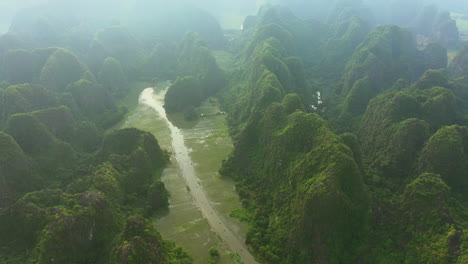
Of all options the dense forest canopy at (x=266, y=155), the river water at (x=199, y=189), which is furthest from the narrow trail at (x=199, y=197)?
the dense forest canopy at (x=266, y=155)

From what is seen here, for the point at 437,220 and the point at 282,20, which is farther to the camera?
the point at 282,20

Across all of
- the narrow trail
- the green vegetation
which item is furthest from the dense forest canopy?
the narrow trail

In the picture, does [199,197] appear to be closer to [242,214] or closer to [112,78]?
[242,214]

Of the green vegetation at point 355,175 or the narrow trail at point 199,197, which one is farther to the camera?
the narrow trail at point 199,197

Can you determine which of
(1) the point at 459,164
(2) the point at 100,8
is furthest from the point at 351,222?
(2) the point at 100,8

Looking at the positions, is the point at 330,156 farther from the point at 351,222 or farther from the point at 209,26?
the point at 209,26

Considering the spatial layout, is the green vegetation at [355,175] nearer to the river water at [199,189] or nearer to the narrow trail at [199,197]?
the narrow trail at [199,197]
